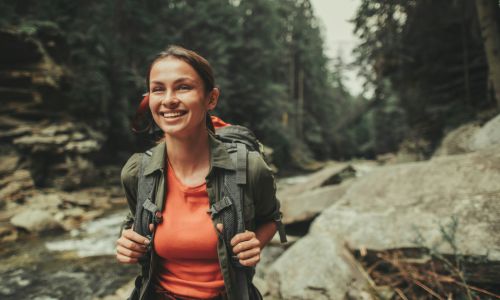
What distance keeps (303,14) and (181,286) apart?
132ft

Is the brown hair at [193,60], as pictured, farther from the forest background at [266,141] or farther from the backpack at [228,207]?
the forest background at [266,141]

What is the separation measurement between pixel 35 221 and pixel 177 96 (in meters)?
8.71

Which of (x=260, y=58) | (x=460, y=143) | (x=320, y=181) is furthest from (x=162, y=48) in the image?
(x=460, y=143)

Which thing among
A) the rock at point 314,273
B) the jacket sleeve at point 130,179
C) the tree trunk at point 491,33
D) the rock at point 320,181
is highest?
the tree trunk at point 491,33

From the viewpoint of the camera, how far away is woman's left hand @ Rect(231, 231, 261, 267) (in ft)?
4.88

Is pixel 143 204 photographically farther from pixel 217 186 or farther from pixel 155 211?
pixel 217 186

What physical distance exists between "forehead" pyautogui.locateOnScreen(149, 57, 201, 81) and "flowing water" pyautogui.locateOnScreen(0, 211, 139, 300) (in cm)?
476

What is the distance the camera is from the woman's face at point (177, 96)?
1.59 m

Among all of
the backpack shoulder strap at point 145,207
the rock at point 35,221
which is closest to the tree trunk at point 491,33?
the backpack shoulder strap at point 145,207

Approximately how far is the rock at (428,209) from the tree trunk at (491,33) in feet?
12.6

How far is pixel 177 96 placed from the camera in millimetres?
1599

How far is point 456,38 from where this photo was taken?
11.1 metres

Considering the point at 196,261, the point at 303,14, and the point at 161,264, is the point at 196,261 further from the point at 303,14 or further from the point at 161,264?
the point at 303,14

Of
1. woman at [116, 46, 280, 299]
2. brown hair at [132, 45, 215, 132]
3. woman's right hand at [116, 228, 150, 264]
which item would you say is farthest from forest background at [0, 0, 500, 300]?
woman's right hand at [116, 228, 150, 264]
